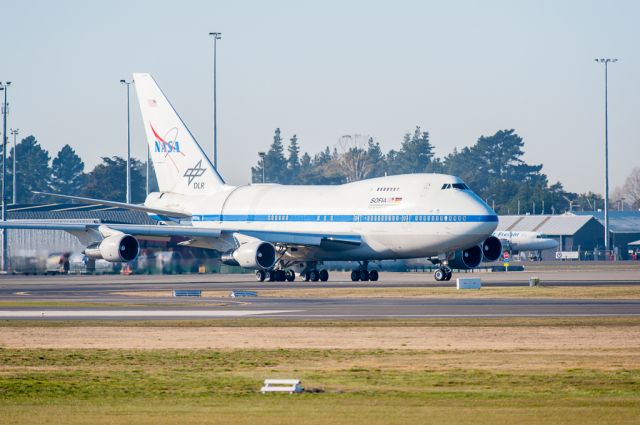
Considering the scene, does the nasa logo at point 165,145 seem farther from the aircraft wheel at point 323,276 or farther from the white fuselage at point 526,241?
the white fuselage at point 526,241

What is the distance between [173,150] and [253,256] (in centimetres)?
1451

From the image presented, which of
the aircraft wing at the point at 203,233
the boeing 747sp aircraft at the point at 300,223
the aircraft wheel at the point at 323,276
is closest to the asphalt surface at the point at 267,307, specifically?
the aircraft wing at the point at 203,233

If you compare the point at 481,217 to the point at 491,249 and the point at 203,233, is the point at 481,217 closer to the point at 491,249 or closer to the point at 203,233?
the point at 491,249

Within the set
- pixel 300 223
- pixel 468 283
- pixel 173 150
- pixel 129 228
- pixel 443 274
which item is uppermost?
pixel 173 150

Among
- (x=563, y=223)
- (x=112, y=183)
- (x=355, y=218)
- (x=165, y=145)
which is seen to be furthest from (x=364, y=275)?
(x=112, y=183)

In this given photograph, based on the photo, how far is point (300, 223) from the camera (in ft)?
231

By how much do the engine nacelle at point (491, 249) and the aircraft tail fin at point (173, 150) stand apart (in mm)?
18239

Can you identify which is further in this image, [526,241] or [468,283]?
[526,241]

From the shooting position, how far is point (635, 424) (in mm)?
18188

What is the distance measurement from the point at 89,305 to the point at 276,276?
24.1m

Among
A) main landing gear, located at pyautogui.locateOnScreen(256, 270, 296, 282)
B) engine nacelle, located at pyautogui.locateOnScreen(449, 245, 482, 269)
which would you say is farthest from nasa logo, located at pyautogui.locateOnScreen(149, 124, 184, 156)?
engine nacelle, located at pyautogui.locateOnScreen(449, 245, 482, 269)

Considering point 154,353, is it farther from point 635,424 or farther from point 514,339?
point 635,424

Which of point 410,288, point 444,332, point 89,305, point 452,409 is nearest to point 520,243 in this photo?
point 410,288

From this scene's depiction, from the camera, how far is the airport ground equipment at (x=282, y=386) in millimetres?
21906
